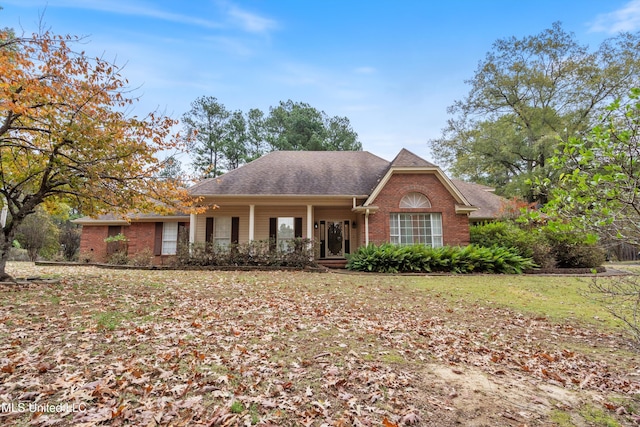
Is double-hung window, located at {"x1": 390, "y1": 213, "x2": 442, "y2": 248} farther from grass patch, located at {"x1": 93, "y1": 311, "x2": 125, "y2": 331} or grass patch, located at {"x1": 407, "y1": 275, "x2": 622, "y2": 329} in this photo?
grass patch, located at {"x1": 93, "y1": 311, "x2": 125, "y2": 331}

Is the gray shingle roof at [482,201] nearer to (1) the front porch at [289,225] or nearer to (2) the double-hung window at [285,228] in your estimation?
(1) the front porch at [289,225]

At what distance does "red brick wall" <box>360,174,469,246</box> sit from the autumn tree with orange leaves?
954 centimetres

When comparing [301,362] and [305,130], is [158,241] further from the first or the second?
[305,130]

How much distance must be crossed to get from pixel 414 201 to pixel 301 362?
12.9 metres

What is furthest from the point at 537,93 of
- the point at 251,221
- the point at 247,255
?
the point at 247,255

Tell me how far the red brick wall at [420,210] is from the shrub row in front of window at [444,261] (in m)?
1.56

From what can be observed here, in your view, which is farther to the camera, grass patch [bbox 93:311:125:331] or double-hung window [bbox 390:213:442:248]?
double-hung window [bbox 390:213:442:248]

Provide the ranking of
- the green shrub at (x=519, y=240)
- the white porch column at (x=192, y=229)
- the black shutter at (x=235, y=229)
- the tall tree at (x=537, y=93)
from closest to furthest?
the green shrub at (x=519, y=240) < the white porch column at (x=192, y=229) < the black shutter at (x=235, y=229) < the tall tree at (x=537, y=93)

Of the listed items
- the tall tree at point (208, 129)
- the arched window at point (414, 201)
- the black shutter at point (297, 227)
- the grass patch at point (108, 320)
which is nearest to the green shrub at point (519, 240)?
the arched window at point (414, 201)

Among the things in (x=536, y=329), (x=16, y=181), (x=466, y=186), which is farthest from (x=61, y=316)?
(x=466, y=186)

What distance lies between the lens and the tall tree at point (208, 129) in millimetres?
33812

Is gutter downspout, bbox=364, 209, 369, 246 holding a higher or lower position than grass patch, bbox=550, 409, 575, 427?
higher

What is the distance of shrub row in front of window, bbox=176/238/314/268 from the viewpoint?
14234 millimetres

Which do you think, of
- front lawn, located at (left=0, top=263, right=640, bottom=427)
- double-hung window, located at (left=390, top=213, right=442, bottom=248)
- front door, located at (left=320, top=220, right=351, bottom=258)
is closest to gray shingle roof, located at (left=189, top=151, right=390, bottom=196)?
double-hung window, located at (left=390, top=213, right=442, bottom=248)
